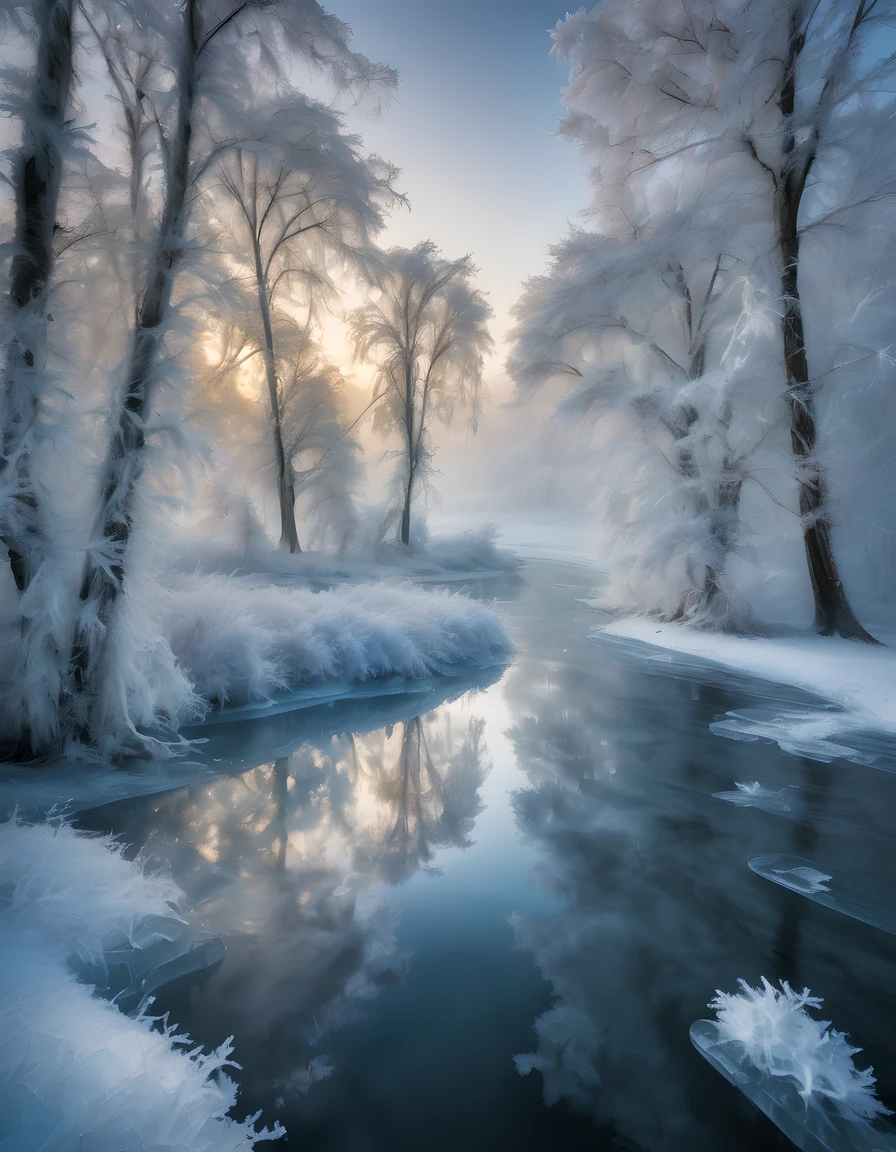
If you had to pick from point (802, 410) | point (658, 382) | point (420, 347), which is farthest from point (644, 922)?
point (420, 347)

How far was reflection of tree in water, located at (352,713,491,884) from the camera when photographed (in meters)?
2.57

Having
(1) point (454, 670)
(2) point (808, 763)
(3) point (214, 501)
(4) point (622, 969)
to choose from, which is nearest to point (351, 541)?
(3) point (214, 501)

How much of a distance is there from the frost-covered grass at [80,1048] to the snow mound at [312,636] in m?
1.97

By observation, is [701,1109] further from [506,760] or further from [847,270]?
[847,270]

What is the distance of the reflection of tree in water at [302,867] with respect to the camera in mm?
1590

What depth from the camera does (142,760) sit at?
3.32 meters

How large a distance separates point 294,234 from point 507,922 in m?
11.8

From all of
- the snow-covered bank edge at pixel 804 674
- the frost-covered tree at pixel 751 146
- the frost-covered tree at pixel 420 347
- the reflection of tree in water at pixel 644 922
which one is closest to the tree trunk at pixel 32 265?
the reflection of tree in water at pixel 644 922

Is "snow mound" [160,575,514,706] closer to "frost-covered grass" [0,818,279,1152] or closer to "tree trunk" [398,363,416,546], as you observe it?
"frost-covered grass" [0,818,279,1152]

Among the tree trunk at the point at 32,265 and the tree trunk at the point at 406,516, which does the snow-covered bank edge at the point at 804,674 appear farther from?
the tree trunk at the point at 406,516

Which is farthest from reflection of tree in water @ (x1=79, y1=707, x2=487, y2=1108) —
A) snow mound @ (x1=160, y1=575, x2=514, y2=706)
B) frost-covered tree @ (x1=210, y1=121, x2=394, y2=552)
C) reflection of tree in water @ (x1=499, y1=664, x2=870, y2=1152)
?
frost-covered tree @ (x1=210, y1=121, x2=394, y2=552)

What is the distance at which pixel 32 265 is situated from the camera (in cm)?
277

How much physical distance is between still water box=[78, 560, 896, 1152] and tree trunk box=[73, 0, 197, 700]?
0.87m

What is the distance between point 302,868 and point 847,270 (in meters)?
9.40
